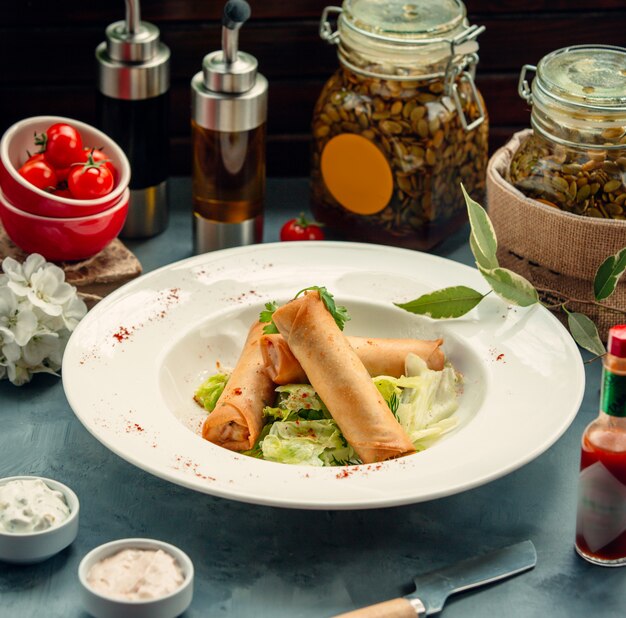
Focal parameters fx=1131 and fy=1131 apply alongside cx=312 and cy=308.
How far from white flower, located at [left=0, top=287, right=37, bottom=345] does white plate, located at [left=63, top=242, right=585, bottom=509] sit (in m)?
0.10

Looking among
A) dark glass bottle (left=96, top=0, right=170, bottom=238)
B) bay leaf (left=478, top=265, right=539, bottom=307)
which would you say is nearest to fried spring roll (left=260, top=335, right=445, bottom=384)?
bay leaf (left=478, top=265, right=539, bottom=307)

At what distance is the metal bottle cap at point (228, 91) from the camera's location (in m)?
1.87

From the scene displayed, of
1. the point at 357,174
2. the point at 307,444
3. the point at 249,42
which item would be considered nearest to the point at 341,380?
the point at 307,444

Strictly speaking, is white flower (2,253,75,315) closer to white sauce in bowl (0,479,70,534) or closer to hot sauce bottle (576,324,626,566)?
white sauce in bowl (0,479,70,534)

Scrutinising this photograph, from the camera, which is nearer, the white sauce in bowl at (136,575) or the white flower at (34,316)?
the white sauce in bowl at (136,575)

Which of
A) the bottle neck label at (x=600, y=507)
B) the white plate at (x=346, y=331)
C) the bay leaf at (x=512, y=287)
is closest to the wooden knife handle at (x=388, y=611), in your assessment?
the white plate at (x=346, y=331)

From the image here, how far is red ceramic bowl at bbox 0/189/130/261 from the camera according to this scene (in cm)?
179

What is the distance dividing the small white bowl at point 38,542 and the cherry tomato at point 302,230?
85cm

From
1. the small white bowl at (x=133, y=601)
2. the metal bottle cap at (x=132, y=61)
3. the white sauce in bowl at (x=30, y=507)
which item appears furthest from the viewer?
the metal bottle cap at (x=132, y=61)

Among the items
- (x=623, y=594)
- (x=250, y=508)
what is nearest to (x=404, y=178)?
(x=250, y=508)

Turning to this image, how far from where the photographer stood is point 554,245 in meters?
1.79

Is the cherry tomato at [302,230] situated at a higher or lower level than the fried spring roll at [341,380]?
lower

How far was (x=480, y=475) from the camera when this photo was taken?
4.47 ft

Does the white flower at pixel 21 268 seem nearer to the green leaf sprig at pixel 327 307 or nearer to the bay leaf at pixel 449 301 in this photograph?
the green leaf sprig at pixel 327 307
